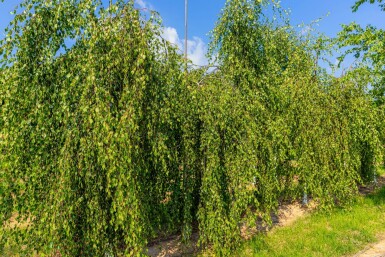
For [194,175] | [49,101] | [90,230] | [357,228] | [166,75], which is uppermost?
[166,75]

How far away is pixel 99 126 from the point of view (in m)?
4.61

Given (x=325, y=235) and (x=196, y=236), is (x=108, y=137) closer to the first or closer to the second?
(x=196, y=236)

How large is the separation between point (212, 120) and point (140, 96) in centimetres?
183

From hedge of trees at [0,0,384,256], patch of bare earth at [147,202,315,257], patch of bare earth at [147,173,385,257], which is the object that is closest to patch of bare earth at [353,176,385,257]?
patch of bare earth at [147,173,385,257]

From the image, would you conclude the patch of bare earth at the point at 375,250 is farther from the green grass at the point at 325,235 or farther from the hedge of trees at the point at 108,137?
the hedge of trees at the point at 108,137

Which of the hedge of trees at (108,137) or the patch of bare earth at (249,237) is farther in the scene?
the patch of bare earth at (249,237)

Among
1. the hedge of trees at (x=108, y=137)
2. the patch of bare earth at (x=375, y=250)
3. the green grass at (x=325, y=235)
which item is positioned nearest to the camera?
the hedge of trees at (x=108, y=137)

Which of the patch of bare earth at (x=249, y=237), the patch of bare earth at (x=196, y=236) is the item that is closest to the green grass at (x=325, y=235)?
the patch of bare earth at (x=249, y=237)

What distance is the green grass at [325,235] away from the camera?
7.68 metres

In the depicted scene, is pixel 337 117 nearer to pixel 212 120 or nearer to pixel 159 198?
pixel 212 120

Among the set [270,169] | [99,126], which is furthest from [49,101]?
[270,169]

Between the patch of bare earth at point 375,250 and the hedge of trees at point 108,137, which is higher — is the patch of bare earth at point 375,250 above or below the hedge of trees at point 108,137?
below

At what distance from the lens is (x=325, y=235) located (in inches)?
333

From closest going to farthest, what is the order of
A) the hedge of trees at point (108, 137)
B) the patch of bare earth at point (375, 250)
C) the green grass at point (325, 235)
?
the hedge of trees at point (108, 137) < the patch of bare earth at point (375, 250) < the green grass at point (325, 235)
